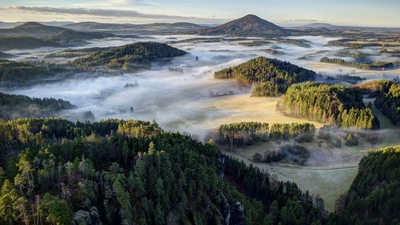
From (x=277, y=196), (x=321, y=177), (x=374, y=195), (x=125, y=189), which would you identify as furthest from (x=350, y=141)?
(x=125, y=189)

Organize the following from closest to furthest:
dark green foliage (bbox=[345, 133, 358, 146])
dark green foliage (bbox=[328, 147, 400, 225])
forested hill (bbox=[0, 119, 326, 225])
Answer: forested hill (bbox=[0, 119, 326, 225]), dark green foliage (bbox=[328, 147, 400, 225]), dark green foliage (bbox=[345, 133, 358, 146])

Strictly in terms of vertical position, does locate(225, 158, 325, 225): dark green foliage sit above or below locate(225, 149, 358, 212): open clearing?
above

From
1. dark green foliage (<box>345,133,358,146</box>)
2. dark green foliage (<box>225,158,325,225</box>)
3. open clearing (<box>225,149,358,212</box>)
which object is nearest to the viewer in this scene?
dark green foliage (<box>225,158,325,225</box>)

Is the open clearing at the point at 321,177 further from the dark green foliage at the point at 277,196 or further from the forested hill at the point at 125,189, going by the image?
the forested hill at the point at 125,189

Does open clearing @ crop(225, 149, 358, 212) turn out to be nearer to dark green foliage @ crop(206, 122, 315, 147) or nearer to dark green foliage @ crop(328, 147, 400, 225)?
dark green foliage @ crop(328, 147, 400, 225)

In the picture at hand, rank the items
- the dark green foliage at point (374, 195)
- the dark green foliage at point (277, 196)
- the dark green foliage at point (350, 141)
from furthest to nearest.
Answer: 1. the dark green foliage at point (350, 141)
2. the dark green foliage at point (374, 195)
3. the dark green foliage at point (277, 196)

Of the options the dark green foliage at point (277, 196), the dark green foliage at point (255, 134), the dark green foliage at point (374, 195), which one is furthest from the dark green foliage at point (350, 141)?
the dark green foliage at point (277, 196)

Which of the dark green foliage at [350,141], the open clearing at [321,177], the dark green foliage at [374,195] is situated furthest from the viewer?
the dark green foliage at [350,141]

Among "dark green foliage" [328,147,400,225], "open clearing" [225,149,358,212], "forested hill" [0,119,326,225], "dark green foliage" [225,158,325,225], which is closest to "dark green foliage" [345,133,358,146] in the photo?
"open clearing" [225,149,358,212]

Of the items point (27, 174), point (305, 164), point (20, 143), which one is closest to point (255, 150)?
point (305, 164)
